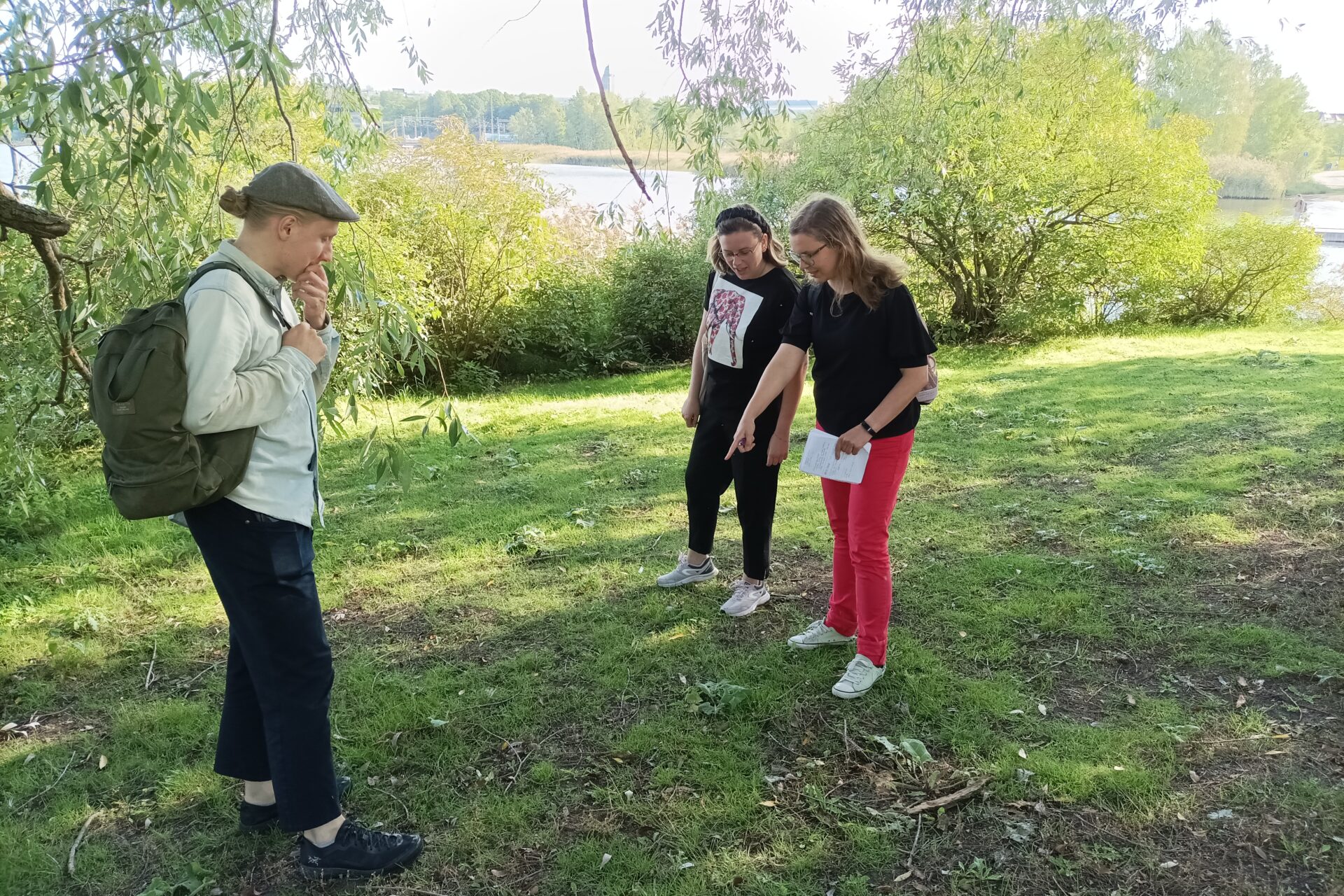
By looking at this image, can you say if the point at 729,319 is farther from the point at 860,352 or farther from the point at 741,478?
the point at 860,352

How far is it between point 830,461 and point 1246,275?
15438 millimetres

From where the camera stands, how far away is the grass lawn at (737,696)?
8.38ft

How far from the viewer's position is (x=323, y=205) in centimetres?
210

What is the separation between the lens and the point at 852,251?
10.1 feet

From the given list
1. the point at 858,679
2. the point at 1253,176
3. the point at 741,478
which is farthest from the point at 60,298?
the point at 1253,176

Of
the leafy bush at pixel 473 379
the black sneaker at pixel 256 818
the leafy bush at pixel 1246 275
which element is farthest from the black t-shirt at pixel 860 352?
the leafy bush at pixel 1246 275

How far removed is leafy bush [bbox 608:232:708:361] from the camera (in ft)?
43.0

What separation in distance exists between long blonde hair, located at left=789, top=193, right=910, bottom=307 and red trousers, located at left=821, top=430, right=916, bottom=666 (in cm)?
55

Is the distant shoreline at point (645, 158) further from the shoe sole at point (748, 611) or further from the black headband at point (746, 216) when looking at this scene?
the shoe sole at point (748, 611)

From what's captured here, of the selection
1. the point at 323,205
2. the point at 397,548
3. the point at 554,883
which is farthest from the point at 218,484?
the point at 397,548

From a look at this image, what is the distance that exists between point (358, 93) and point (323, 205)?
148 centimetres

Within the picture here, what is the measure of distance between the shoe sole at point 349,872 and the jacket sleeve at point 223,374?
1.29 m

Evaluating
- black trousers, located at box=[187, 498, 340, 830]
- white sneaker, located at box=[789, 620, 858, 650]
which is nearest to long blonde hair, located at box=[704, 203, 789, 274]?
white sneaker, located at box=[789, 620, 858, 650]

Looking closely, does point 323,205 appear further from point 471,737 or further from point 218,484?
point 471,737
